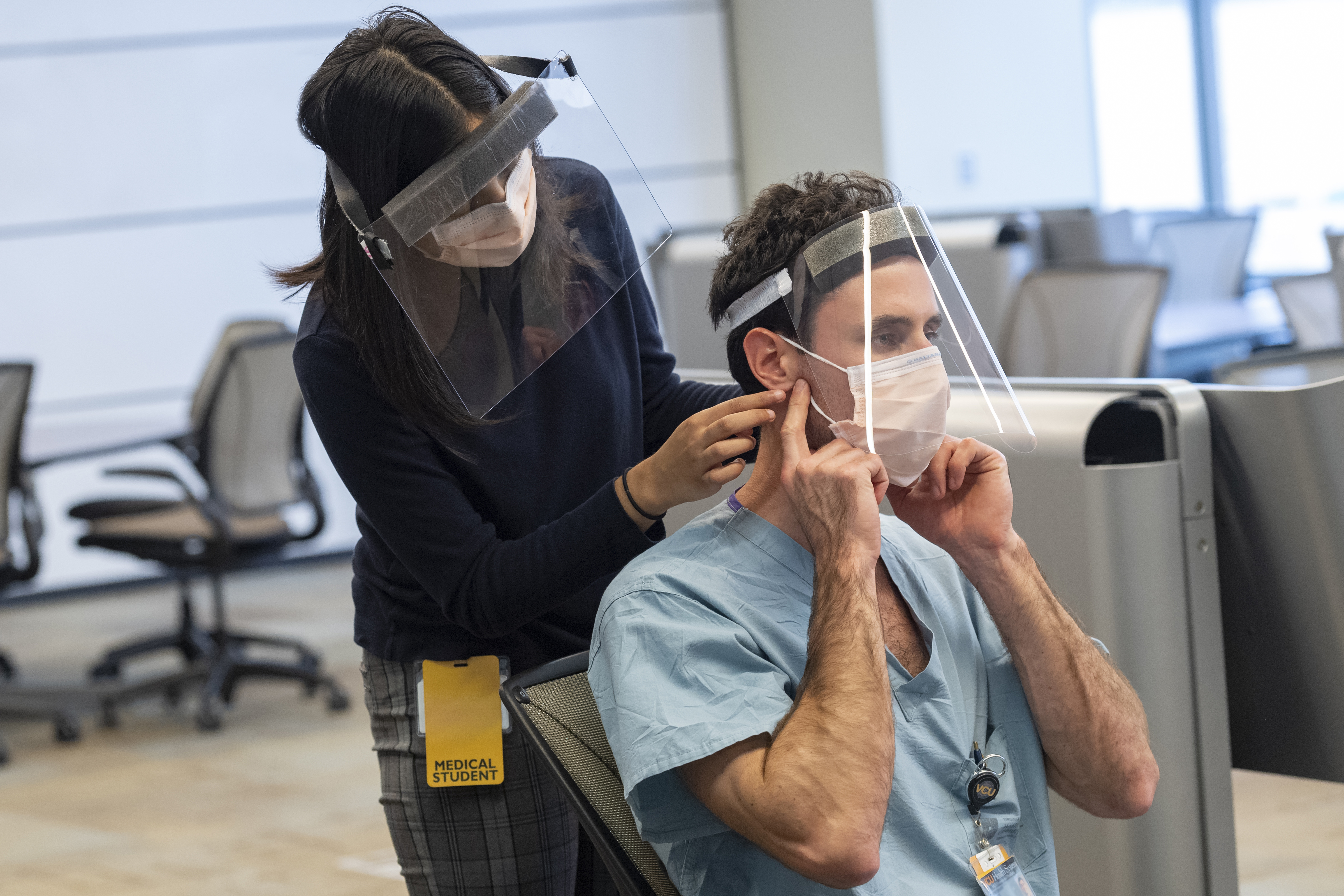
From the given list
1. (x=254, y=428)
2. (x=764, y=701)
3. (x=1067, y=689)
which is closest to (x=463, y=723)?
(x=764, y=701)

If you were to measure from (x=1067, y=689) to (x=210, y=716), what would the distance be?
3.22m

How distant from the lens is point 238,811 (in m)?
3.31

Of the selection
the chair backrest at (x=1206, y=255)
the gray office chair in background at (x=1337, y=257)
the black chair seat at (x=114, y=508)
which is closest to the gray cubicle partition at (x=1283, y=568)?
the gray office chair in background at (x=1337, y=257)

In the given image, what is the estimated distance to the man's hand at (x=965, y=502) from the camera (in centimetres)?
128

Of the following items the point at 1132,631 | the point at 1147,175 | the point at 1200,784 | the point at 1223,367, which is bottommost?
the point at 1200,784

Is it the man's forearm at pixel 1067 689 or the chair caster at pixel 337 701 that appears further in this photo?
the chair caster at pixel 337 701

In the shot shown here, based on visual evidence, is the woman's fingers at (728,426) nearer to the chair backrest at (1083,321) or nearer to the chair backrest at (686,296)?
the chair backrest at (686,296)

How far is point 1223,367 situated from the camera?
1939mm

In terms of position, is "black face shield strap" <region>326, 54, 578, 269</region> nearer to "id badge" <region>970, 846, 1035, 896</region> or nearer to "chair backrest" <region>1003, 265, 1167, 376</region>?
"id badge" <region>970, 846, 1035, 896</region>

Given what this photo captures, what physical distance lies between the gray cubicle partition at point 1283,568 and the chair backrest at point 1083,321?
6.31 ft

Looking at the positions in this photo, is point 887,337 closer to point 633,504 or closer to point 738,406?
point 738,406

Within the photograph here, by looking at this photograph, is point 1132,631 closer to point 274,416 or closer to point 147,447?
point 274,416

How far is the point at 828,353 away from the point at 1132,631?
0.50m

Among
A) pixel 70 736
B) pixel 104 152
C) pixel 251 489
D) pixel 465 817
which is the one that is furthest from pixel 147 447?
pixel 465 817
